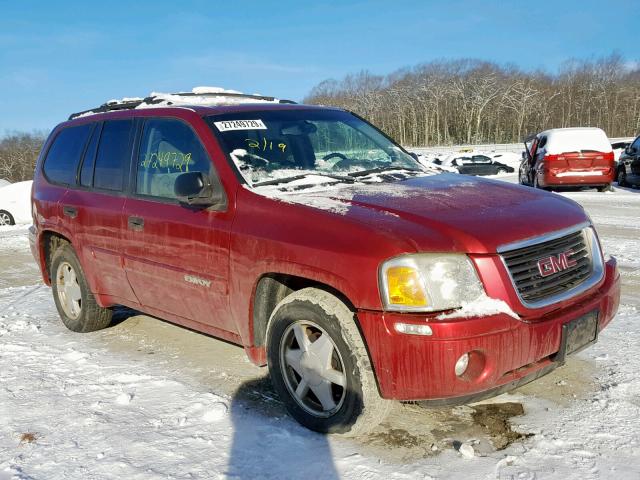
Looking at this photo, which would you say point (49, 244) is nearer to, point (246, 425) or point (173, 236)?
point (173, 236)

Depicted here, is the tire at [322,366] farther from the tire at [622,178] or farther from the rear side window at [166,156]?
the tire at [622,178]

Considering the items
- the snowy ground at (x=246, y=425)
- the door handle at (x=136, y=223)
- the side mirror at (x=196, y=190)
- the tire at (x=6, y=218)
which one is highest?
the side mirror at (x=196, y=190)

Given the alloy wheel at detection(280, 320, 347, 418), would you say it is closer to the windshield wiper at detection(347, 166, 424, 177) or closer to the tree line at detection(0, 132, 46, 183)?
the windshield wiper at detection(347, 166, 424, 177)

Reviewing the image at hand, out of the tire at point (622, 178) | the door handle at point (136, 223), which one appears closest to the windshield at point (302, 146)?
the door handle at point (136, 223)

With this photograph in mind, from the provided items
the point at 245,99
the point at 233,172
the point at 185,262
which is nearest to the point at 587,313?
the point at 233,172

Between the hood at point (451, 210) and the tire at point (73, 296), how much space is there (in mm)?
2466

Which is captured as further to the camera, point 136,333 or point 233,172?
point 136,333

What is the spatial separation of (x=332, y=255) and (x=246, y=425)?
110cm

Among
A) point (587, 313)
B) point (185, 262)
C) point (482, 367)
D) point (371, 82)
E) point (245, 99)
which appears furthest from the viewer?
point (371, 82)

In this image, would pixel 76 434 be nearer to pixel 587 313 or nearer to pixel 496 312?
pixel 496 312

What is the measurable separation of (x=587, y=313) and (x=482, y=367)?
2.43ft

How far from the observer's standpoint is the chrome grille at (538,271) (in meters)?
2.80

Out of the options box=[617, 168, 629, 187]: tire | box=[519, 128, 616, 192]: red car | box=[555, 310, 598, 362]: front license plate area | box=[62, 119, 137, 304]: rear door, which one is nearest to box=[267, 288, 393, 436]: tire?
box=[555, 310, 598, 362]: front license plate area

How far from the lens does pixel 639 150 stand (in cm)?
1499
